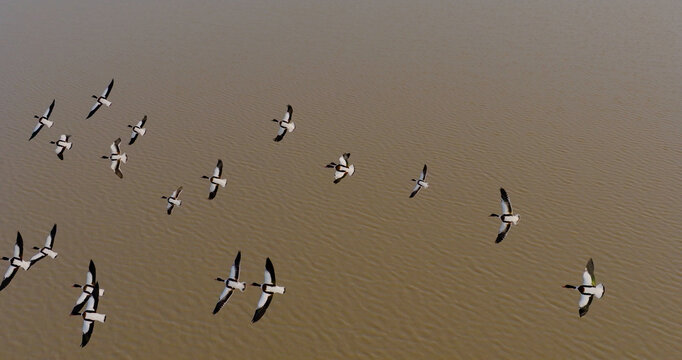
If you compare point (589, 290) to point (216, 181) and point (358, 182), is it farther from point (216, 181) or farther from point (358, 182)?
point (216, 181)

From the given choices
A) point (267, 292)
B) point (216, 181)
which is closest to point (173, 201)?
point (216, 181)

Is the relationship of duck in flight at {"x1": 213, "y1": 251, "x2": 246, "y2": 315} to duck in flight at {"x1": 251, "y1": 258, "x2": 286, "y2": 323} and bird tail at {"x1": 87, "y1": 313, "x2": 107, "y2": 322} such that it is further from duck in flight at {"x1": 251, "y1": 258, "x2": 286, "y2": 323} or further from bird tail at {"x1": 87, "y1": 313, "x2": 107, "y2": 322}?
bird tail at {"x1": 87, "y1": 313, "x2": 107, "y2": 322}

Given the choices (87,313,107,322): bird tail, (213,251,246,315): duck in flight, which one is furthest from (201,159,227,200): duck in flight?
(87,313,107,322): bird tail

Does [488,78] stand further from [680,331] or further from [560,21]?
[680,331]

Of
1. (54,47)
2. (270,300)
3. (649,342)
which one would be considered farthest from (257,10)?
(649,342)

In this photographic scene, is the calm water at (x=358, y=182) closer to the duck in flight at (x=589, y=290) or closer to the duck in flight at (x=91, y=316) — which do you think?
the duck in flight at (x=91, y=316)

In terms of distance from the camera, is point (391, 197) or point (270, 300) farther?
point (391, 197)

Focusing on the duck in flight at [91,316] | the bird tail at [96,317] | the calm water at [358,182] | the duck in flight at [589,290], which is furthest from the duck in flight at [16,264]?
the duck in flight at [589,290]

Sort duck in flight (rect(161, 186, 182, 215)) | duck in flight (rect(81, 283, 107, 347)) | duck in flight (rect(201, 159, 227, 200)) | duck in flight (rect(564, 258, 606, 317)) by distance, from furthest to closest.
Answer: duck in flight (rect(201, 159, 227, 200)) < duck in flight (rect(161, 186, 182, 215)) < duck in flight (rect(564, 258, 606, 317)) < duck in flight (rect(81, 283, 107, 347))
